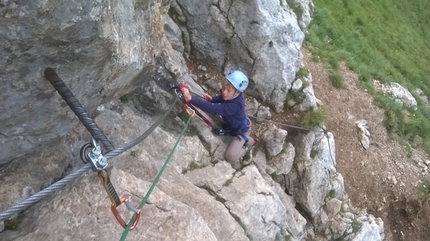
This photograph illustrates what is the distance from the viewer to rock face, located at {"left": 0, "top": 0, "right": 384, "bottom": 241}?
158 inches

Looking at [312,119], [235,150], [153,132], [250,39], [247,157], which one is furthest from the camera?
[312,119]

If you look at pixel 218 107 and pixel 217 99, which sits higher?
pixel 218 107

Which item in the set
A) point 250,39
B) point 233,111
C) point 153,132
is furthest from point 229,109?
point 250,39

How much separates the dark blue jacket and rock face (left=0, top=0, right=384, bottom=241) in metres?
0.39

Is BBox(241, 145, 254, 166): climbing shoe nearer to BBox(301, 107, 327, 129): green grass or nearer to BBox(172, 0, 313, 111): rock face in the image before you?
BBox(172, 0, 313, 111): rock face

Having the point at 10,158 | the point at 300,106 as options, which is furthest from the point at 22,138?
the point at 300,106

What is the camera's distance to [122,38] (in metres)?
4.60

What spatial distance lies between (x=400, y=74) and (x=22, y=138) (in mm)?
16965

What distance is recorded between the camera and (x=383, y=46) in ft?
64.8

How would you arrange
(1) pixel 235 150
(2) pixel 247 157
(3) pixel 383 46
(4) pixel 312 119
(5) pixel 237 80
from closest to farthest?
1. (5) pixel 237 80
2. (1) pixel 235 150
3. (2) pixel 247 157
4. (4) pixel 312 119
5. (3) pixel 383 46

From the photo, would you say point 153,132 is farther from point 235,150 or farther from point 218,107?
point 235,150

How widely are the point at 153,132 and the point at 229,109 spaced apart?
147 centimetres

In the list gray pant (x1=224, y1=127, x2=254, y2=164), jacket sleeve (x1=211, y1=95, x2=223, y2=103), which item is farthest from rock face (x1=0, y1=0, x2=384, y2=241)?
jacket sleeve (x1=211, y1=95, x2=223, y2=103)

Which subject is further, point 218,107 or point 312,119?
point 312,119
